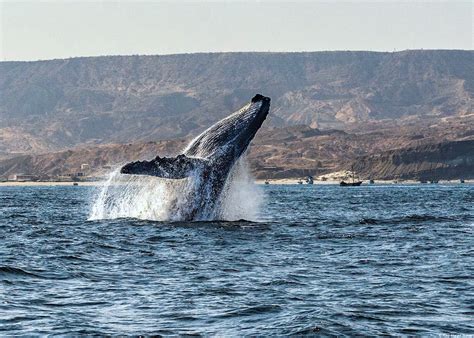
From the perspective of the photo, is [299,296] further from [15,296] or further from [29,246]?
[29,246]

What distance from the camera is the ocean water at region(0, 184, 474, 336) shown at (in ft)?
51.9

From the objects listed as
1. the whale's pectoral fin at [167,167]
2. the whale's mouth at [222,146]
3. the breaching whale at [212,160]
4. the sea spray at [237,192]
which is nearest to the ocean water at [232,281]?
the breaching whale at [212,160]

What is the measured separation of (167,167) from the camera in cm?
2933

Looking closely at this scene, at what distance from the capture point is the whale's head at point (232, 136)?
103 feet

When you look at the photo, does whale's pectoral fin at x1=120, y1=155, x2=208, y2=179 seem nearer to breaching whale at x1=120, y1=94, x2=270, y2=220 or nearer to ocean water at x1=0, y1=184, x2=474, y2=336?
breaching whale at x1=120, y1=94, x2=270, y2=220

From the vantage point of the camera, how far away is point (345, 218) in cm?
4325

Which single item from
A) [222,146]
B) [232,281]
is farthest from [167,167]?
[232,281]

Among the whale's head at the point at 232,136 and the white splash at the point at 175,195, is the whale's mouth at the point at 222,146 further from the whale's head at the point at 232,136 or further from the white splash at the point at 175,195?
the white splash at the point at 175,195

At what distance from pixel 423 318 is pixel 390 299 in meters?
1.67

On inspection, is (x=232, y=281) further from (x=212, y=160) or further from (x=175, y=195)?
(x=175, y=195)

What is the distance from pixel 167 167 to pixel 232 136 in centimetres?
338

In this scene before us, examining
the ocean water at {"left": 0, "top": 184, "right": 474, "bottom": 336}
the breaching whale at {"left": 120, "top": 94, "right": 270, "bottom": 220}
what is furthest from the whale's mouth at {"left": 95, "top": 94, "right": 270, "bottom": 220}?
the ocean water at {"left": 0, "top": 184, "right": 474, "bottom": 336}

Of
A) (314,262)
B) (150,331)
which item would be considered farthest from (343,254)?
(150,331)

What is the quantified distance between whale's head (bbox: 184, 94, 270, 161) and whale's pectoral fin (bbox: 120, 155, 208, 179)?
93 centimetres
